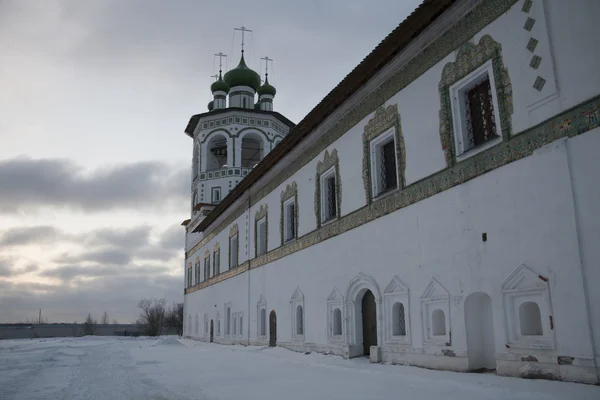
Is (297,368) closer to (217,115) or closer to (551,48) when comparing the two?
(551,48)

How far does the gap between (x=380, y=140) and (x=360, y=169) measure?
0.89 meters

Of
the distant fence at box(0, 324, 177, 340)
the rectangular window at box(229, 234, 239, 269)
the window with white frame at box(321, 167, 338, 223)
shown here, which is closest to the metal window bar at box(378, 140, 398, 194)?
the window with white frame at box(321, 167, 338, 223)

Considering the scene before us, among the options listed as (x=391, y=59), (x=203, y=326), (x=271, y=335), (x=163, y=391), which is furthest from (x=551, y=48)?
(x=203, y=326)

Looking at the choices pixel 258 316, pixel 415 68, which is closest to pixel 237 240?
pixel 258 316

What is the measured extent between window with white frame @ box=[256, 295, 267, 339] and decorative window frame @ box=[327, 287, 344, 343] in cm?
521

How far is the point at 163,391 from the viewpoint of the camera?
23.9 feet

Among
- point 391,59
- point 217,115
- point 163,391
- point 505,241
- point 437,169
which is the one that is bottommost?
point 163,391

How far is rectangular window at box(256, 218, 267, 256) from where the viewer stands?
17.7m

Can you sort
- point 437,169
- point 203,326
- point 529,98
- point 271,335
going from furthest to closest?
point 203,326 < point 271,335 < point 437,169 < point 529,98

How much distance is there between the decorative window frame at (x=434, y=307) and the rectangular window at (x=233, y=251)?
13495 mm

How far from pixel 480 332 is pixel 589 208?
2.66m

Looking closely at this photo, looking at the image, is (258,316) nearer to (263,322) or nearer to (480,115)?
(263,322)

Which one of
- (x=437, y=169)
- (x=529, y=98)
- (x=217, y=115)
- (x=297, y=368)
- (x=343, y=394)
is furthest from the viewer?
(x=217, y=115)

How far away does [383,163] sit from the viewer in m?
10.8
